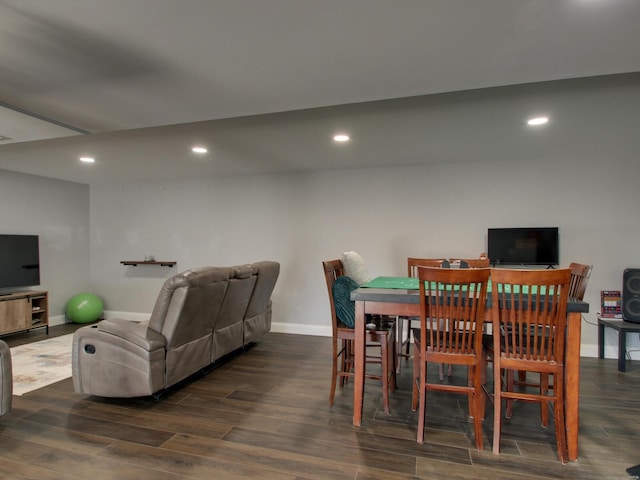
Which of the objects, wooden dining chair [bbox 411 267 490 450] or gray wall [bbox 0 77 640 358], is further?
gray wall [bbox 0 77 640 358]

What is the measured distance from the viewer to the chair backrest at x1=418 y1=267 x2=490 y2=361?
2217 mm

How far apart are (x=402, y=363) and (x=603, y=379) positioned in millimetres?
1960

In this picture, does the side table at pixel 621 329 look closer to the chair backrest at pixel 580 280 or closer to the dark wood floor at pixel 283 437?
the dark wood floor at pixel 283 437

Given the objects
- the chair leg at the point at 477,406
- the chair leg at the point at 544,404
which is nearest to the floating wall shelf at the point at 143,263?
the chair leg at the point at 477,406

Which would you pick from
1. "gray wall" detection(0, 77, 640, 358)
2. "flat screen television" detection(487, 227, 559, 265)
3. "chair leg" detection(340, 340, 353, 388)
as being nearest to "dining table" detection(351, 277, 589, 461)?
"chair leg" detection(340, 340, 353, 388)

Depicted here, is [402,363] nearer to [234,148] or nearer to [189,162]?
[234,148]

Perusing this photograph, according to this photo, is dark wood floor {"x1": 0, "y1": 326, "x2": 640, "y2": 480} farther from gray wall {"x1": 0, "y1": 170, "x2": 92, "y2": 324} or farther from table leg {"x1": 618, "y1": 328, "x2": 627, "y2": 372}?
gray wall {"x1": 0, "y1": 170, "x2": 92, "y2": 324}

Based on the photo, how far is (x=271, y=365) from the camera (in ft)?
12.7

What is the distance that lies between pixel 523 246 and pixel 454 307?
8.88 feet

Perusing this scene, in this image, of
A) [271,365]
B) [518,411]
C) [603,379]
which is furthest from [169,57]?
[603,379]

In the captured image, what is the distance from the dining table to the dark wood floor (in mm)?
202

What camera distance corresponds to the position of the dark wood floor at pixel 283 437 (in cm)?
208

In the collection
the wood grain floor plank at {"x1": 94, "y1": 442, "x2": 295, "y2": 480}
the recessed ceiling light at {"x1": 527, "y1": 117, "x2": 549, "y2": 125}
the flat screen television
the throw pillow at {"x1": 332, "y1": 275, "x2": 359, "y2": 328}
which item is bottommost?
the wood grain floor plank at {"x1": 94, "y1": 442, "x2": 295, "y2": 480}

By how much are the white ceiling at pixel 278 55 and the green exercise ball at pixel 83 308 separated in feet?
11.6
